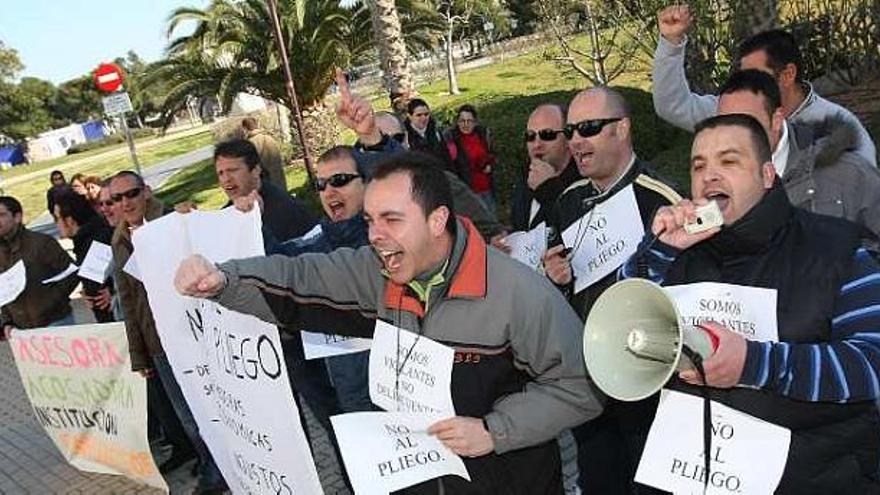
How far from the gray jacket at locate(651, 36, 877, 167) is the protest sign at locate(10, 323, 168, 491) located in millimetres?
3434

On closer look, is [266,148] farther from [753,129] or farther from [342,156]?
[753,129]

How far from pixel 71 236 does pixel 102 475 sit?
1.77 m

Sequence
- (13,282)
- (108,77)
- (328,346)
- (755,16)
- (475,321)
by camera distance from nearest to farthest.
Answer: (475,321), (328,346), (13,282), (755,16), (108,77)

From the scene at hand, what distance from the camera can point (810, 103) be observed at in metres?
3.05

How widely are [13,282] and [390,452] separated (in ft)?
13.1

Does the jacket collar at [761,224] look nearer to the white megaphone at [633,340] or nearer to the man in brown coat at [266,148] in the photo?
the white megaphone at [633,340]

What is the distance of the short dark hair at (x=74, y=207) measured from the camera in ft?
17.2

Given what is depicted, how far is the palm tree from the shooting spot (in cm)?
1537

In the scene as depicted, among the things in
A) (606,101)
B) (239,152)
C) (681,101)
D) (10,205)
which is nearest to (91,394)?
(10,205)

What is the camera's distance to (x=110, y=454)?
467cm

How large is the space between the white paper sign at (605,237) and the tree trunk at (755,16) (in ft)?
24.9

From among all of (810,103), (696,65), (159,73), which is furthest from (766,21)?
(159,73)

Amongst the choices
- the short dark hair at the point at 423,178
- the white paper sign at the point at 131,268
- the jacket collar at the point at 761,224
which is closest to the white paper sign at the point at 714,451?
the jacket collar at the point at 761,224

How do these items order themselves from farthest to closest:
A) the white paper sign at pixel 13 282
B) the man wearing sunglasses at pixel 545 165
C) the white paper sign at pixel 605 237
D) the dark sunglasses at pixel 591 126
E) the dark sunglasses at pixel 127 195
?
the white paper sign at pixel 13 282 < the dark sunglasses at pixel 127 195 < the man wearing sunglasses at pixel 545 165 < the dark sunglasses at pixel 591 126 < the white paper sign at pixel 605 237
